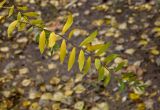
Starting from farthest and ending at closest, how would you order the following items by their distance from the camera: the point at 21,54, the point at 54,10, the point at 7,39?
the point at 54,10
the point at 7,39
the point at 21,54

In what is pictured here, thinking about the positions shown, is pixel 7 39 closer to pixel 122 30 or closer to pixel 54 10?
pixel 54 10

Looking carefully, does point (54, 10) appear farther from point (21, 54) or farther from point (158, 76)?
point (158, 76)

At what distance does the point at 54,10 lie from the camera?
331cm

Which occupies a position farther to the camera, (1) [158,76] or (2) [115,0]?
(2) [115,0]

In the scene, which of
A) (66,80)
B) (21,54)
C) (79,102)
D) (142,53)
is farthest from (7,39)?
(142,53)

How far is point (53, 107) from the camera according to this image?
2.40m

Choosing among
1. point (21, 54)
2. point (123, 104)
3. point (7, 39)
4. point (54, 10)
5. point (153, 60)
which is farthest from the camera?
point (54, 10)

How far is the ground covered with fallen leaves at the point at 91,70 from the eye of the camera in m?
2.39

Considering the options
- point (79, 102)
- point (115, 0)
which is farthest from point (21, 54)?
point (115, 0)

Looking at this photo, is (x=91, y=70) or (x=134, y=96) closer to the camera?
(x=134, y=96)

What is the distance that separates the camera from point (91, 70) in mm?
2572

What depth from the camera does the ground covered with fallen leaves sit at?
2387 mm

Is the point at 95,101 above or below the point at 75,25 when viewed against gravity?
below

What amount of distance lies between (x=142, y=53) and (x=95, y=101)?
0.60 meters
